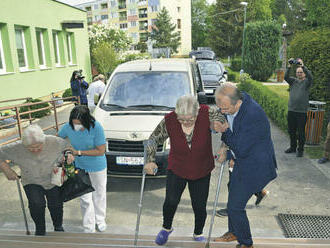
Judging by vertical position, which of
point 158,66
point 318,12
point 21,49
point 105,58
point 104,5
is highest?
point 104,5

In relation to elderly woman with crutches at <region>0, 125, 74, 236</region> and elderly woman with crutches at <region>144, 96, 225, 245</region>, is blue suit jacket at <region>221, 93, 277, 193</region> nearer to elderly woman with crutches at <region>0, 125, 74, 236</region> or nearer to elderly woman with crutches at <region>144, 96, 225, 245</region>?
elderly woman with crutches at <region>144, 96, 225, 245</region>

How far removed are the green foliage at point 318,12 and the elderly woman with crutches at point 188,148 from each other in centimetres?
1331

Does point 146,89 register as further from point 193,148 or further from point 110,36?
point 110,36

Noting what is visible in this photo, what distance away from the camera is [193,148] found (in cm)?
332

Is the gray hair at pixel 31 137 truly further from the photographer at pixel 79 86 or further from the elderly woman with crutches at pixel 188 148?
the photographer at pixel 79 86

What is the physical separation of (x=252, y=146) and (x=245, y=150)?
0.08 m

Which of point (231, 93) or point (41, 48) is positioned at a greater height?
point (41, 48)

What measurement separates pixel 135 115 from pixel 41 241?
2830 mm

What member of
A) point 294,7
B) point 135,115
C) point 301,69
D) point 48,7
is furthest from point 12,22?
point 294,7

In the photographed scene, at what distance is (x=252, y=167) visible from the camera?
2.98 m

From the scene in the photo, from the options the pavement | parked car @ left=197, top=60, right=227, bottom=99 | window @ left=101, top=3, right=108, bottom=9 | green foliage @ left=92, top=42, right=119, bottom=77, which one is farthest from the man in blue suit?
window @ left=101, top=3, right=108, bottom=9

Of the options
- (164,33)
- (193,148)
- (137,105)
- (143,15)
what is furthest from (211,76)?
(143,15)

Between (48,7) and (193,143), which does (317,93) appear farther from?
(48,7)

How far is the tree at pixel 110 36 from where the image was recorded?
131 feet
